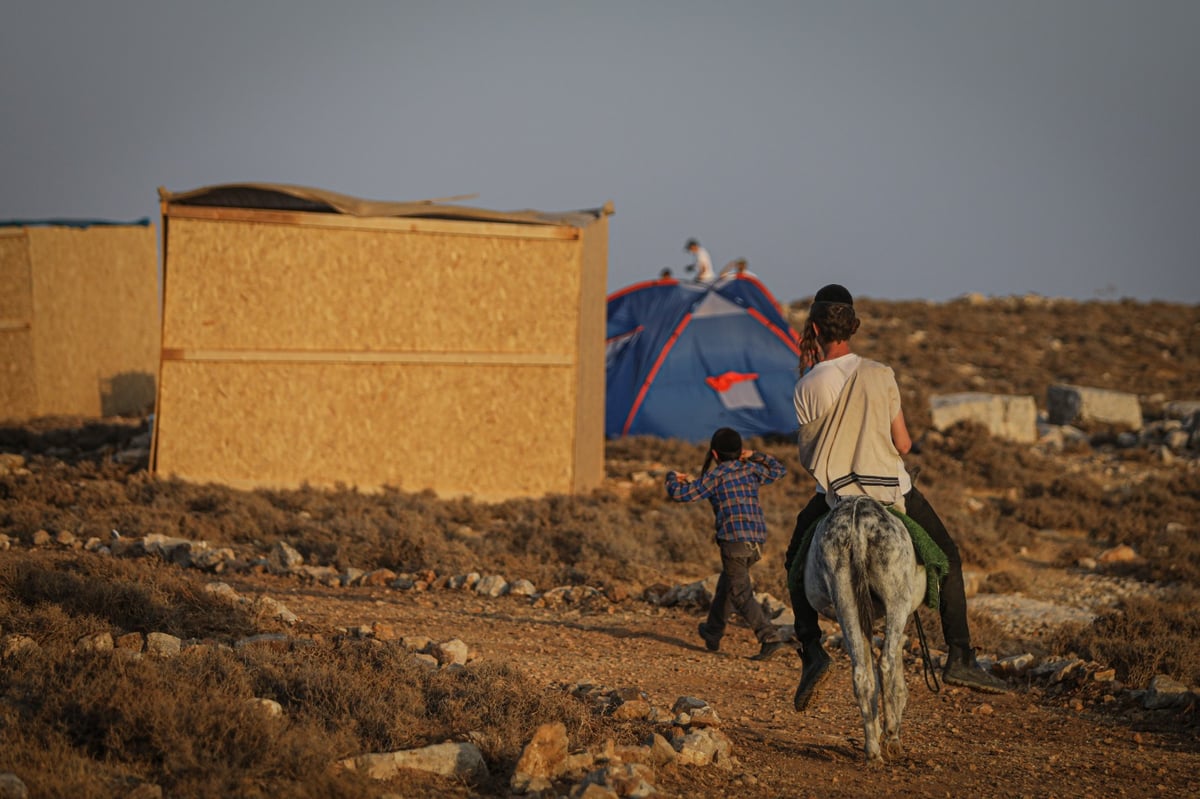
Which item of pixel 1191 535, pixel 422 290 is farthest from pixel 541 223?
pixel 1191 535

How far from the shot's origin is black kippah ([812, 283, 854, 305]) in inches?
214

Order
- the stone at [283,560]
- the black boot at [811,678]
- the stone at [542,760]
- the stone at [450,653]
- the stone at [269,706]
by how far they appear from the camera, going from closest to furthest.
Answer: the stone at [542,760] < the stone at [269,706] < the black boot at [811,678] < the stone at [450,653] < the stone at [283,560]

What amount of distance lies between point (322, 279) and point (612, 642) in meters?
6.73

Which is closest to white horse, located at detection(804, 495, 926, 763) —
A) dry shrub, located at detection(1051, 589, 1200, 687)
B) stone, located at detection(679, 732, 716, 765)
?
stone, located at detection(679, 732, 716, 765)

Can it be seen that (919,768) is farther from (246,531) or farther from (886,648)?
(246,531)

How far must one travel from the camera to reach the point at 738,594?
765 centimetres

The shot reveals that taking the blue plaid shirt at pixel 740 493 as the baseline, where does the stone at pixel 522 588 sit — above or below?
below

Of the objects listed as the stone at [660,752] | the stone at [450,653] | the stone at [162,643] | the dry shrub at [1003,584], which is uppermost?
the stone at [162,643]

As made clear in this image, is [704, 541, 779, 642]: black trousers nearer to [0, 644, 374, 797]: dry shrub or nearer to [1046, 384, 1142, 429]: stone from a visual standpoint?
[0, 644, 374, 797]: dry shrub

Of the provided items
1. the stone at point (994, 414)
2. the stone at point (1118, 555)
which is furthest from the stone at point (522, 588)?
the stone at point (994, 414)

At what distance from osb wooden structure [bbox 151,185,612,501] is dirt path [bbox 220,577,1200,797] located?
3.67 metres

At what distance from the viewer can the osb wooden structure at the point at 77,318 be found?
59.3 ft

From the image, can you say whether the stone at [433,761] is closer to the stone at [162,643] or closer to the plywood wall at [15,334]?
the stone at [162,643]

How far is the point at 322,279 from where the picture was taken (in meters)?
13.0
